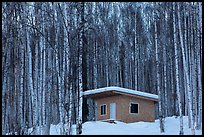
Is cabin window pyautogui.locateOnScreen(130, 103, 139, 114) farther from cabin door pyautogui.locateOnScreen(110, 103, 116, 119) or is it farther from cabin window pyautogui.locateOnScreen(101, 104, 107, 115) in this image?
cabin window pyautogui.locateOnScreen(101, 104, 107, 115)

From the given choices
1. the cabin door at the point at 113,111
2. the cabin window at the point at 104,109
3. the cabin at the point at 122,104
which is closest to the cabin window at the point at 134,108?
the cabin at the point at 122,104

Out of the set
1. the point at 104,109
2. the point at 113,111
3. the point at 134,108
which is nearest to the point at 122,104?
the point at 113,111

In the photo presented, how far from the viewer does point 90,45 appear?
35.3 meters

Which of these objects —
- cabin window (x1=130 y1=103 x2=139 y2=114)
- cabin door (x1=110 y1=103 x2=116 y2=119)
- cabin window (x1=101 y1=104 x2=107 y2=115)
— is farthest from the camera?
cabin window (x1=101 y1=104 x2=107 y2=115)

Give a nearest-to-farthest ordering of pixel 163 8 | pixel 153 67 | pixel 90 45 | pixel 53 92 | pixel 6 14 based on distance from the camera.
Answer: pixel 6 14 → pixel 163 8 → pixel 53 92 → pixel 90 45 → pixel 153 67

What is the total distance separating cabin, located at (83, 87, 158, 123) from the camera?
25.6 metres

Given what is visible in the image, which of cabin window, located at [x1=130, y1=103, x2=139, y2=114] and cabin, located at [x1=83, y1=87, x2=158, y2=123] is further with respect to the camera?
cabin window, located at [x1=130, y1=103, x2=139, y2=114]

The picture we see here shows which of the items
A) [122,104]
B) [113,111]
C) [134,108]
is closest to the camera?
[122,104]

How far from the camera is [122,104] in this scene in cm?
2578

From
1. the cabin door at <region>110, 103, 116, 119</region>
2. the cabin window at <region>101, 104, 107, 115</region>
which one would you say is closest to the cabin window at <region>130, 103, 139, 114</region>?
the cabin door at <region>110, 103, 116, 119</region>

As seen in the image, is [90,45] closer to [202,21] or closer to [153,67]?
[153,67]

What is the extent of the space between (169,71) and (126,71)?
168 inches

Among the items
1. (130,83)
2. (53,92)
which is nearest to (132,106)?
(53,92)

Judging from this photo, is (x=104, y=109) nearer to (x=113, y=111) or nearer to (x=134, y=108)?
(x=113, y=111)
